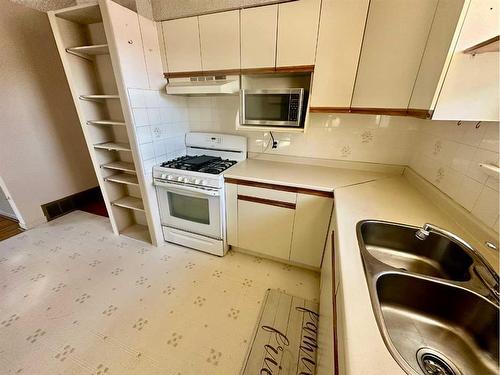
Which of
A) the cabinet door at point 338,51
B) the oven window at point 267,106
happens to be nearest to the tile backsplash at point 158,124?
the oven window at point 267,106

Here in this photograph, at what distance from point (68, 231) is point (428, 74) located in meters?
3.70

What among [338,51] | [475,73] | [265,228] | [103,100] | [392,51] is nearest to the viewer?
[475,73]

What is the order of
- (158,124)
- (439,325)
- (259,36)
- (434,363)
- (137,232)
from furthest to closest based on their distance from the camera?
(137,232)
(158,124)
(259,36)
(439,325)
(434,363)

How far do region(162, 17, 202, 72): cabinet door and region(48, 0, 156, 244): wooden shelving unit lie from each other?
0.39 metres

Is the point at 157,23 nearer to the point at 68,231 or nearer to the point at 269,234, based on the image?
the point at 269,234

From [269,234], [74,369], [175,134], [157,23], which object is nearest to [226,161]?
[175,134]

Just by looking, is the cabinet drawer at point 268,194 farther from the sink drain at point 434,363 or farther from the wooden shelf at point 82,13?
the wooden shelf at point 82,13

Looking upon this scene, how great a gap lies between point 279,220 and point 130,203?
1777mm

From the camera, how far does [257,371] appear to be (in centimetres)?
125

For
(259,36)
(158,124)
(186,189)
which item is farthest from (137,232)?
(259,36)

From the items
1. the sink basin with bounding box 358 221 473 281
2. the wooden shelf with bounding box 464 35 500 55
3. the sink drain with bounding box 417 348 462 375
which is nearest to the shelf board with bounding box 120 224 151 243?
the sink basin with bounding box 358 221 473 281

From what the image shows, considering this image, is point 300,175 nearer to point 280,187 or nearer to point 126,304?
point 280,187

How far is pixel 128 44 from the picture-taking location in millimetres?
1652

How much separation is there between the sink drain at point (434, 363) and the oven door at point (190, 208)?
1523 mm
